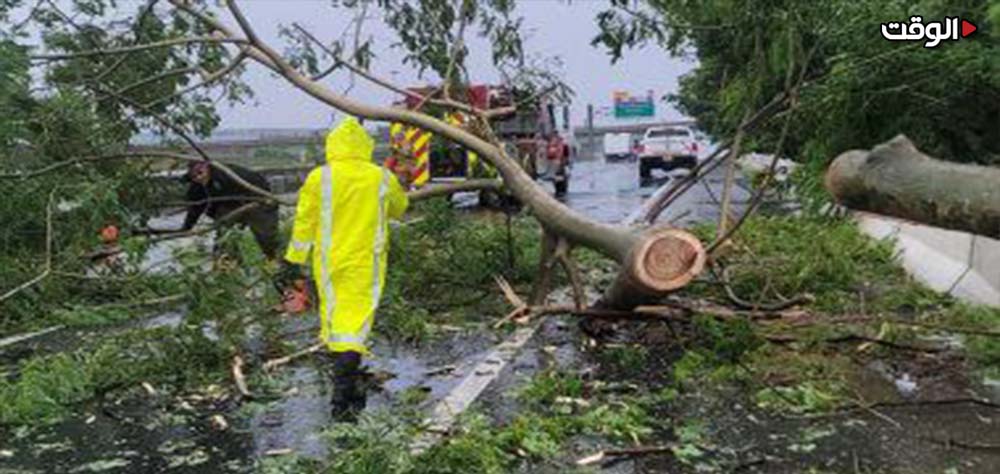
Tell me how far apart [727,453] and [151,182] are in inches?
234

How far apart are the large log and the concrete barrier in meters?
2.03

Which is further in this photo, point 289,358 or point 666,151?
point 666,151

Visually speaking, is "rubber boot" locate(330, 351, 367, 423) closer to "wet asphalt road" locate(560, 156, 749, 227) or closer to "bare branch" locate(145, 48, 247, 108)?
"bare branch" locate(145, 48, 247, 108)

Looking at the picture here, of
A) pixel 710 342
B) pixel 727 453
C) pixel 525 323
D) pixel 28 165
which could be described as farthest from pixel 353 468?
pixel 28 165

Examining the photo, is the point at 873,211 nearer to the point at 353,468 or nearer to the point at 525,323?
the point at 353,468

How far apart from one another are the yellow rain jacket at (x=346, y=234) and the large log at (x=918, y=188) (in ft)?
7.33

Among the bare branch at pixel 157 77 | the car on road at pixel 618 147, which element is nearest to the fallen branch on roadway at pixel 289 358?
the bare branch at pixel 157 77

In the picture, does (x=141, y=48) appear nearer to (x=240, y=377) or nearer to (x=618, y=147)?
(x=240, y=377)

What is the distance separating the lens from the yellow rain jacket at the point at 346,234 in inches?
217

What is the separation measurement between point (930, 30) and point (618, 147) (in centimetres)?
4930

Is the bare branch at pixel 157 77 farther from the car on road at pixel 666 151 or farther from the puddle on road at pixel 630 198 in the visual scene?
the car on road at pixel 666 151

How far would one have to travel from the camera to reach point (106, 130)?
8.73 m

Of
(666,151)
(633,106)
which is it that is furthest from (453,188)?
(633,106)

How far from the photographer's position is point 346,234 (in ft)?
18.3
